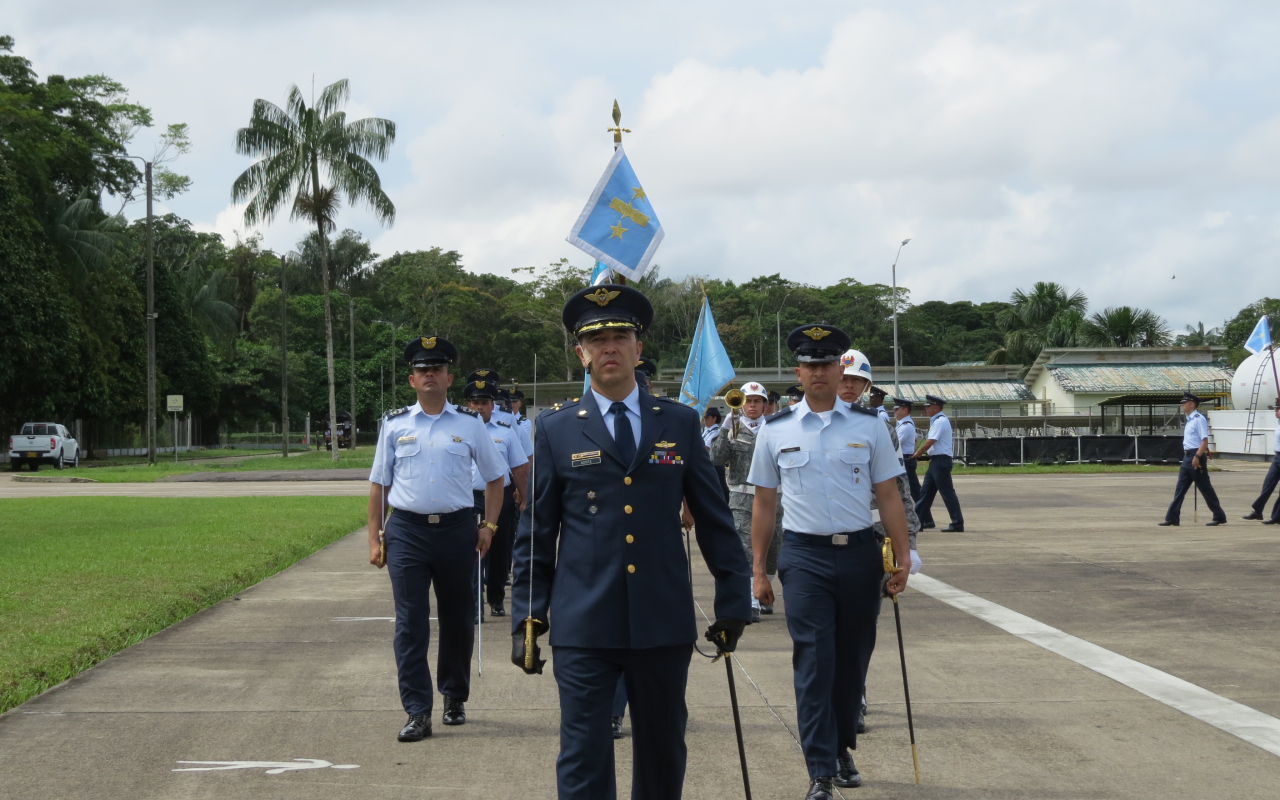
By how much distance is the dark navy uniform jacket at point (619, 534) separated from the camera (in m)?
3.82

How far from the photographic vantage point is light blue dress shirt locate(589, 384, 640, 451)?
392 cm

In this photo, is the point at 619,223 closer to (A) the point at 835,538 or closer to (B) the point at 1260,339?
(A) the point at 835,538

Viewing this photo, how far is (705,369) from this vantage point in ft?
Result: 44.1

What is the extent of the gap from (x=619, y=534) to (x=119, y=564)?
1036 cm

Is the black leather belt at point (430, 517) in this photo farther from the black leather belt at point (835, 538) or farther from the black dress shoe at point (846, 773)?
the black dress shoe at point (846, 773)

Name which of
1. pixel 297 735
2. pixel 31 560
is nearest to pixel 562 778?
pixel 297 735

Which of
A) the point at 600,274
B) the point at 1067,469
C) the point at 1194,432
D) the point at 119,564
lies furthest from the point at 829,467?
the point at 1067,469

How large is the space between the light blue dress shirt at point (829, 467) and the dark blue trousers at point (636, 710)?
157 centimetres

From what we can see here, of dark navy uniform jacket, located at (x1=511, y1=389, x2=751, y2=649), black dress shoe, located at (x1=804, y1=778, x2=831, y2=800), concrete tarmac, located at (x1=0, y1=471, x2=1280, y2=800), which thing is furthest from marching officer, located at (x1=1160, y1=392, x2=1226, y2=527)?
dark navy uniform jacket, located at (x1=511, y1=389, x2=751, y2=649)

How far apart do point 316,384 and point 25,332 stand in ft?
116

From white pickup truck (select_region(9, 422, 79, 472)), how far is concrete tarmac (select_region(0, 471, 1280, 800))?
34.4 metres

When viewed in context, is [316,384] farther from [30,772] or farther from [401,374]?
[30,772]

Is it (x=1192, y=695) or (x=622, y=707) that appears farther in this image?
(x=1192, y=695)

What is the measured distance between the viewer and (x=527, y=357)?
74188mm
